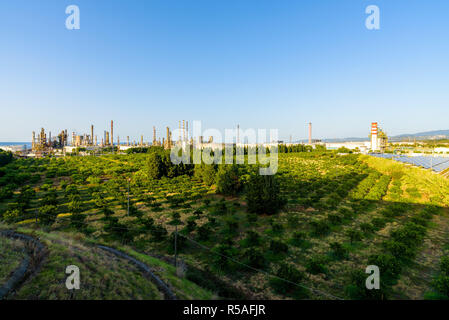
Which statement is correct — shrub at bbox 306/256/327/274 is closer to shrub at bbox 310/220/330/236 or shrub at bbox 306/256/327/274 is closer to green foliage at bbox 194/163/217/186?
shrub at bbox 310/220/330/236

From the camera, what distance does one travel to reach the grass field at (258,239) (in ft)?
22.4

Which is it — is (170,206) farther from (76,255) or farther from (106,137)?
(106,137)

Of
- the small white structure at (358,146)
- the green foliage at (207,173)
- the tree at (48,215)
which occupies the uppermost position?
the small white structure at (358,146)

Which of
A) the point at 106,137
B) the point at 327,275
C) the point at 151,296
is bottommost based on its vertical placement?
the point at 327,275

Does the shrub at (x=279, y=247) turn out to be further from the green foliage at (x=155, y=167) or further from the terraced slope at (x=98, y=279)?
the green foliage at (x=155, y=167)

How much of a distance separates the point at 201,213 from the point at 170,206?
10.3 ft

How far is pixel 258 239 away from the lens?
→ 412 inches

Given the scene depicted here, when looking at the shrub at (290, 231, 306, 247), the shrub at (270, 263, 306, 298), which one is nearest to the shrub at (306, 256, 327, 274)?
Answer: the shrub at (270, 263, 306, 298)

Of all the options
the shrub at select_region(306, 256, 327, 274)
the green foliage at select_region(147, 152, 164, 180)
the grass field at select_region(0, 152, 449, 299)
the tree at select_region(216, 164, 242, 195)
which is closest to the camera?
the grass field at select_region(0, 152, 449, 299)

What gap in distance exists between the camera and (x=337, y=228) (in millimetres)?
11922

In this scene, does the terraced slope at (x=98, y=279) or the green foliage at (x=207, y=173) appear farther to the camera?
the green foliage at (x=207, y=173)

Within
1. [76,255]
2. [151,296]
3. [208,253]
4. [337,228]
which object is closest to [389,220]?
[337,228]

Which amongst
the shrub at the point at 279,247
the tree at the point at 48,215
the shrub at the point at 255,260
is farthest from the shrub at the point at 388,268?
the tree at the point at 48,215

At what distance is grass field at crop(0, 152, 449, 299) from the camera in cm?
681
